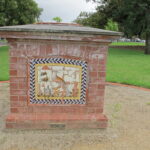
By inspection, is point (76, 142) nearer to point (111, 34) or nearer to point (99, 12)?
point (111, 34)

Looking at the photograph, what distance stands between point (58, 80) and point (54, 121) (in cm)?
80

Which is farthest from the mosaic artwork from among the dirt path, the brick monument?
the dirt path

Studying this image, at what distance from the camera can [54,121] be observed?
11.3ft

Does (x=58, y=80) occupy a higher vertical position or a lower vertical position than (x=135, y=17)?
lower

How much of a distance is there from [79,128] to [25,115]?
3.59 ft

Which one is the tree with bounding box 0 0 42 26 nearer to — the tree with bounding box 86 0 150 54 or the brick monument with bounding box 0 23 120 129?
the tree with bounding box 86 0 150 54

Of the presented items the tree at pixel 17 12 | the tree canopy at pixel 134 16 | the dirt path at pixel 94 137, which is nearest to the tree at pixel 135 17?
the tree canopy at pixel 134 16

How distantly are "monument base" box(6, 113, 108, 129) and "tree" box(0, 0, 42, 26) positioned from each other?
22.6m

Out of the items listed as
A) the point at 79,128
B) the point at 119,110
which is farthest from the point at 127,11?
the point at 79,128

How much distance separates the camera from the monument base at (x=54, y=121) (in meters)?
3.40

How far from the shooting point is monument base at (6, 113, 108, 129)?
11.2 feet

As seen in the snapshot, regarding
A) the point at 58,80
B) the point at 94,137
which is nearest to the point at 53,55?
the point at 58,80

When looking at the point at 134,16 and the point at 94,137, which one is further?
the point at 134,16

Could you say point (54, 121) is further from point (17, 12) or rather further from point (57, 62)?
point (17, 12)
